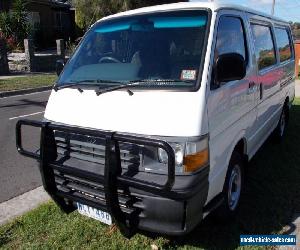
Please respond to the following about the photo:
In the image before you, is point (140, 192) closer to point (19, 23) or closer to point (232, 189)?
Answer: point (232, 189)

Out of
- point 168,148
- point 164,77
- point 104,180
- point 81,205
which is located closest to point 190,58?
point 164,77

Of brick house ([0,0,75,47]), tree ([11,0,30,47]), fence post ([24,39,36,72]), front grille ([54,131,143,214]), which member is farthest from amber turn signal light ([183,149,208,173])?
brick house ([0,0,75,47])

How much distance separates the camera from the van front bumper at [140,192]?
A: 3055mm

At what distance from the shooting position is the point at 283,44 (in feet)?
23.6

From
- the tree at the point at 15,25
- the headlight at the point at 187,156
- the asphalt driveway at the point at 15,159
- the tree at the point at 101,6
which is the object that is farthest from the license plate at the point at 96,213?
the tree at the point at 101,6

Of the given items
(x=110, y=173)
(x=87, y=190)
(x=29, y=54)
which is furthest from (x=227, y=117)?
(x=29, y=54)

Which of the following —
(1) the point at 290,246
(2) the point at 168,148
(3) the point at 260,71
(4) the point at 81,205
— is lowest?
(1) the point at 290,246

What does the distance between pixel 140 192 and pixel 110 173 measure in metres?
0.29

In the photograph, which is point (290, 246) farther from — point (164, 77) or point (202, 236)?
point (164, 77)

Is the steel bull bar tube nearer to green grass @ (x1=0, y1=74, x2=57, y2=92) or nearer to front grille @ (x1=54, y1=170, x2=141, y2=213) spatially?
front grille @ (x1=54, y1=170, x2=141, y2=213)

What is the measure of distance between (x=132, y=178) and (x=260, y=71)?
2688mm

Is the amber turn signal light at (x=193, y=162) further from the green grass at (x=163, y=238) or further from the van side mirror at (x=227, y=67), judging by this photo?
the green grass at (x=163, y=238)

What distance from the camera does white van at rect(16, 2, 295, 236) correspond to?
3.17 m

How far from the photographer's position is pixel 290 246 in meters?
3.84
